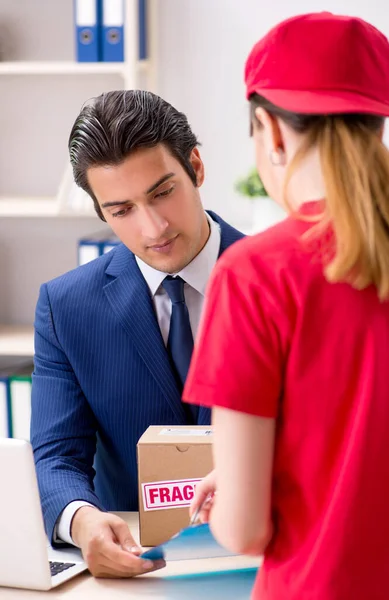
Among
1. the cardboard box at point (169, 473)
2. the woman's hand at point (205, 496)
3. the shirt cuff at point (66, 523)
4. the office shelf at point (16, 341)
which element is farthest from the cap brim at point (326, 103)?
the office shelf at point (16, 341)

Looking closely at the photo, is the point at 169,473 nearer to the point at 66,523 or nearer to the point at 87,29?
the point at 66,523

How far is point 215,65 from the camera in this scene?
3.08 metres

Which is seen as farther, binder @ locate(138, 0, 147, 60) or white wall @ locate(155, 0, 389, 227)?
white wall @ locate(155, 0, 389, 227)

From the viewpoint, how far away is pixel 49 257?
129 inches

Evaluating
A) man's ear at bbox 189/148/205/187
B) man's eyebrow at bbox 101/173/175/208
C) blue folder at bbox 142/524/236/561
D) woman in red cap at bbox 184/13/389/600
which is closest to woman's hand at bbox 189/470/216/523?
blue folder at bbox 142/524/236/561

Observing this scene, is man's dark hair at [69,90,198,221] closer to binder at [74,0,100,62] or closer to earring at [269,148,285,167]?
earring at [269,148,285,167]

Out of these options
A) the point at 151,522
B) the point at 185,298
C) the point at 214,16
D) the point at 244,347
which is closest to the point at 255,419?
the point at 244,347

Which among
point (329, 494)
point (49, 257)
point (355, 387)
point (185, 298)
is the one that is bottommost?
point (49, 257)

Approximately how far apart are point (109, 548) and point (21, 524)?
0.16 metres

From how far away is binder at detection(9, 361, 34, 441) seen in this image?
3.01m

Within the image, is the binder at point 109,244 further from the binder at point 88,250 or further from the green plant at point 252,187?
the green plant at point 252,187

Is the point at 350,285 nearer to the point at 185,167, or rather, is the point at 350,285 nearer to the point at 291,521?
the point at 291,521

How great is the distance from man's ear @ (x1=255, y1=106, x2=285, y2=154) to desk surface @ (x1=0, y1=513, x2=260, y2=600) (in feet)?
2.44

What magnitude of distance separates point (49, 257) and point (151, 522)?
1.99m
